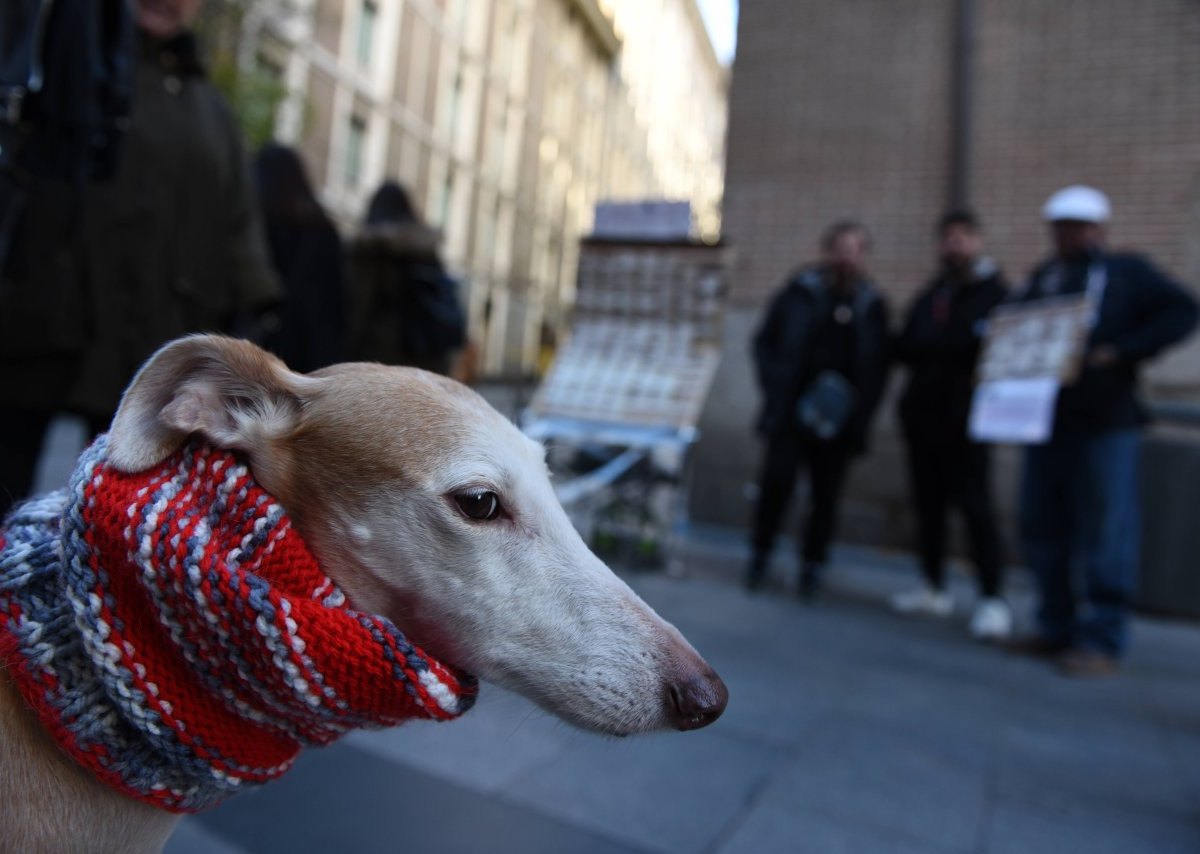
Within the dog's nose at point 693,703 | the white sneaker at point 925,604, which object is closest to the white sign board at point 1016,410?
the white sneaker at point 925,604

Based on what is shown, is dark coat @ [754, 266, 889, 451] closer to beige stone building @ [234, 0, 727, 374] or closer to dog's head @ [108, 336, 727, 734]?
dog's head @ [108, 336, 727, 734]

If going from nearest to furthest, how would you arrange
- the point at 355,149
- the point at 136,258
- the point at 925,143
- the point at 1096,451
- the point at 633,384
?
the point at 136,258
the point at 1096,451
the point at 633,384
the point at 925,143
the point at 355,149

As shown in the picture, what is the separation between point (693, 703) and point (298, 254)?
310 centimetres

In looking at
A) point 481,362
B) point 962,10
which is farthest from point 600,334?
point 481,362

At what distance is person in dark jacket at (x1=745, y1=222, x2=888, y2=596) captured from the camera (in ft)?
15.1

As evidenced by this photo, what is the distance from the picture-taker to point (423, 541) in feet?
3.57

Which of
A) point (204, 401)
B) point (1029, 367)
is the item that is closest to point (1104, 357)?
point (1029, 367)

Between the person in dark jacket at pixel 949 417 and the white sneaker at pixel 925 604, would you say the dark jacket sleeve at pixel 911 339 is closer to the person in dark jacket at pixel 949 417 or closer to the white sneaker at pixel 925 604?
the person in dark jacket at pixel 949 417

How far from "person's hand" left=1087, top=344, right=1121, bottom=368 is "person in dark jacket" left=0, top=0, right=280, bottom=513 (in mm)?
3372

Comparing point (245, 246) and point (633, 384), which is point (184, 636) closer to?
point (245, 246)

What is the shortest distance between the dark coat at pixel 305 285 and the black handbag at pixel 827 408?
2.57 metres

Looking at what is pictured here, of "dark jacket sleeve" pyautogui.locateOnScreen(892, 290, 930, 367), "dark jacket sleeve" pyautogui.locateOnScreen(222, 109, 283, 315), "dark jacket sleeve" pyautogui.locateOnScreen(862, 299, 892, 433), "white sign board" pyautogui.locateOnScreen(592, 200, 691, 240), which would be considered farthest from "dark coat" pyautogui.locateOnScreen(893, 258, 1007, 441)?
"dark jacket sleeve" pyautogui.locateOnScreen(222, 109, 283, 315)

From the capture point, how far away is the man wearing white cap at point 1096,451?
11.5 feet

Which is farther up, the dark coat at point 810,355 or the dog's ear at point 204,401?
the dark coat at point 810,355
